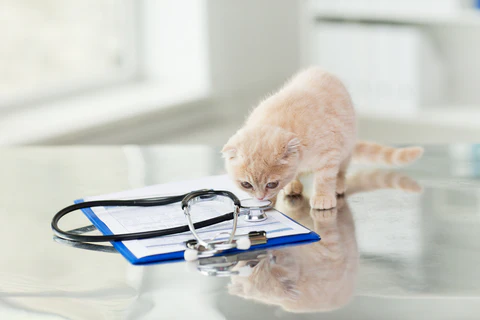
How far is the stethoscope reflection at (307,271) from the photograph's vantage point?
731 millimetres

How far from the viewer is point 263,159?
96cm

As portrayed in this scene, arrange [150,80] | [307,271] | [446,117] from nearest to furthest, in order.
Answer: [307,271], [446,117], [150,80]

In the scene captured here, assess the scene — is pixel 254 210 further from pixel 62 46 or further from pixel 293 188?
pixel 62 46

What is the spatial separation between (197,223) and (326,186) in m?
0.23

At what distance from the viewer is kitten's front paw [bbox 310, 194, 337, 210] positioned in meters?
1.01

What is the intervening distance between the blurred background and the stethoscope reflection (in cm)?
186

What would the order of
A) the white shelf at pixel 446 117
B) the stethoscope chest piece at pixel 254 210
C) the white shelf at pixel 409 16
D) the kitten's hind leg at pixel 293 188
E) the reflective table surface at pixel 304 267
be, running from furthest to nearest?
the white shelf at pixel 446 117, the white shelf at pixel 409 16, the kitten's hind leg at pixel 293 188, the stethoscope chest piece at pixel 254 210, the reflective table surface at pixel 304 267

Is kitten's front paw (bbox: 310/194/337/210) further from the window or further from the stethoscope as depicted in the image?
the window

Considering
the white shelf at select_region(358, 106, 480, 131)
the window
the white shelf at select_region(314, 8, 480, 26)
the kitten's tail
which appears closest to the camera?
the kitten's tail

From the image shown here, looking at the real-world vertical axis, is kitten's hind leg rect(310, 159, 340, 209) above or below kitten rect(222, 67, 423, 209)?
below

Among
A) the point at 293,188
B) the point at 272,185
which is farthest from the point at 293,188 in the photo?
the point at 272,185

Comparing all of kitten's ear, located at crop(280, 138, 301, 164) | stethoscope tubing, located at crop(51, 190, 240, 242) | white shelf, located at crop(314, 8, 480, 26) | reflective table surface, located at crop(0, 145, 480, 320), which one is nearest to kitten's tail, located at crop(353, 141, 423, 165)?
reflective table surface, located at crop(0, 145, 480, 320)

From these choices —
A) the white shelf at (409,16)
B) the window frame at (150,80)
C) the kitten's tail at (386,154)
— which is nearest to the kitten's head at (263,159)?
the kitten's tail at (386,154)

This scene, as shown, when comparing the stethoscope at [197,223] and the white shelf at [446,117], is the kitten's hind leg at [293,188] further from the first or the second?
the white shelf at [446,117]
